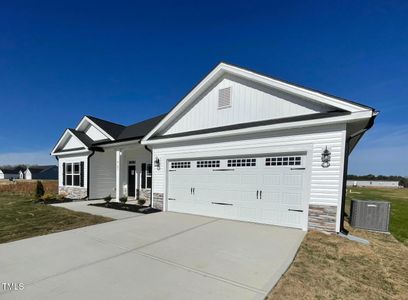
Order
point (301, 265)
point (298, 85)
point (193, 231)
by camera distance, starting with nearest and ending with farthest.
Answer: point (301, 265) → point (193, 231) → point (298, 85)

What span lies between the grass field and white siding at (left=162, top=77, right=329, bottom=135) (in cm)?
401

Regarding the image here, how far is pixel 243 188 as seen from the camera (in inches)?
315

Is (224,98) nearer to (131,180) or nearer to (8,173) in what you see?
(131,180)

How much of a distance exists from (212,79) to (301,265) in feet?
24.4

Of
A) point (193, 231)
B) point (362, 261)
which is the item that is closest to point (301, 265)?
point (362, 261)

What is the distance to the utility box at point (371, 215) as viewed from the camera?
7.52 metres

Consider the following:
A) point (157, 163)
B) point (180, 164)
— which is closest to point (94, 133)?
point (157, 163)

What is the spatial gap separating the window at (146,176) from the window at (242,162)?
670 cm

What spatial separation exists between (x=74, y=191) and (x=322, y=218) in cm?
1518

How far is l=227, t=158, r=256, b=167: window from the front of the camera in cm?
792

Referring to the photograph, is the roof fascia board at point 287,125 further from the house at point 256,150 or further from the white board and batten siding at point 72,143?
the white board and batten siding at point 72,143

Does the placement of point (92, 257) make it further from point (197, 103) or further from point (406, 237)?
point (406, 237)

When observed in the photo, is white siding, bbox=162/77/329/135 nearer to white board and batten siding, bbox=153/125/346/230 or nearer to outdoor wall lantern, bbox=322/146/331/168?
white board and batten siding, bbox=153/125/346/230

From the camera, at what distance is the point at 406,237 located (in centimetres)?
707
